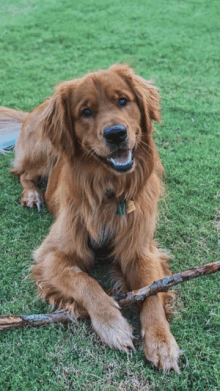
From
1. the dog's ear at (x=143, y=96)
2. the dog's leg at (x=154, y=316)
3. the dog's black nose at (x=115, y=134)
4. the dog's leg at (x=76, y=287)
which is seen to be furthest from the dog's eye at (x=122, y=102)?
the dog's leg at (x=154, y=316)

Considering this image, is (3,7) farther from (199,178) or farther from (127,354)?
(127,354)

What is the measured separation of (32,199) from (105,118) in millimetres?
1715

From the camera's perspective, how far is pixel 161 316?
281cm

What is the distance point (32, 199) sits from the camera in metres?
4.32

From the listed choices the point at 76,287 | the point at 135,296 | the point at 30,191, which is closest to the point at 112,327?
the point at 135,296

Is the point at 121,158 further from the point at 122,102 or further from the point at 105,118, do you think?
the point at 122,102

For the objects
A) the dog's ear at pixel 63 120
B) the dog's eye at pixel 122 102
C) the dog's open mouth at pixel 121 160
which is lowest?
the dog's open mouth at pixel 121 160

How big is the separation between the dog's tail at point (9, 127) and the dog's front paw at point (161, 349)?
3545 mm

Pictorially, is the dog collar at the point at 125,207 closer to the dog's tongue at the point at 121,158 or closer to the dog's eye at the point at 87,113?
the dog's tongue at the point at 121,158

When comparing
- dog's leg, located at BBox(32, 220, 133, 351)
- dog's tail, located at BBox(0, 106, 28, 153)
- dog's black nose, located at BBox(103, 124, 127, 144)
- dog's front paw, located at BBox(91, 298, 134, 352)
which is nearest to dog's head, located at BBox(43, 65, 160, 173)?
dog's black nose, located at BBox(103, 124, 127, 144)

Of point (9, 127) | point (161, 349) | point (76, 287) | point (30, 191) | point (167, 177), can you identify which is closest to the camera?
point (161, 349)

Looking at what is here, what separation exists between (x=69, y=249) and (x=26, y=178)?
164 cm

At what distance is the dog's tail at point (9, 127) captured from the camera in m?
5.42

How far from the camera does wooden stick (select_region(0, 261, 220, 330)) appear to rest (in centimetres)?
283
